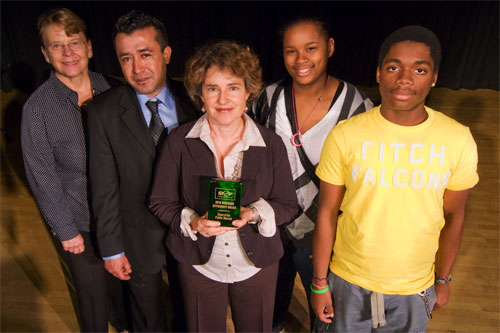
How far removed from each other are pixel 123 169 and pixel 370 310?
1.12 m

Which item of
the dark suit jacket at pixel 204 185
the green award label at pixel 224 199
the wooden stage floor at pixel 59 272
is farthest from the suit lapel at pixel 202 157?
the wooden stage floor at pixel 59 272

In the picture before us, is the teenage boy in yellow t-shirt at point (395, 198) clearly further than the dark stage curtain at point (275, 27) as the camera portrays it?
No

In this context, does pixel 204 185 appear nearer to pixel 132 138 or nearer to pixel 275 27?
pixel 132 138

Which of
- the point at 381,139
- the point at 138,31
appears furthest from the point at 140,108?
the point at 381,139

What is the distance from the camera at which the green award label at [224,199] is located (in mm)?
1386

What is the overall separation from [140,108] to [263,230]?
728mm

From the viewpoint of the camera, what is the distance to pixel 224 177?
1.57 meters

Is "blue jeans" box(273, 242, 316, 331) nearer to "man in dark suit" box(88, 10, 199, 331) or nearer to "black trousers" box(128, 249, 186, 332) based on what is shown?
"black trousers" box(128, 249, 186, 332)

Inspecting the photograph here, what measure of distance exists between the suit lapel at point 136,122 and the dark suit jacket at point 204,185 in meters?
0.15

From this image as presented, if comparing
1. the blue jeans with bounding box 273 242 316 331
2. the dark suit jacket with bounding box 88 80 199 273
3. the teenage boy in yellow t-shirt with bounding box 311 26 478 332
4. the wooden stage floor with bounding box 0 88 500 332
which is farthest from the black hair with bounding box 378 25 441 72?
the wooden stage floor with bounding box 0 88 500 332

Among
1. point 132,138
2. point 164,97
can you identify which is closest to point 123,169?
point 132,138

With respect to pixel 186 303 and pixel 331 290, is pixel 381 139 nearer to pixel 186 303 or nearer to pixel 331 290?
pixel 331 290

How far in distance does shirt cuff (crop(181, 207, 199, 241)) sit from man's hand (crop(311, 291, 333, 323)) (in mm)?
524

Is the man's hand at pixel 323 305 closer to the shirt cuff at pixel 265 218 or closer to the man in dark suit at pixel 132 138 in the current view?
the shirt cuff at pixel 265 218
